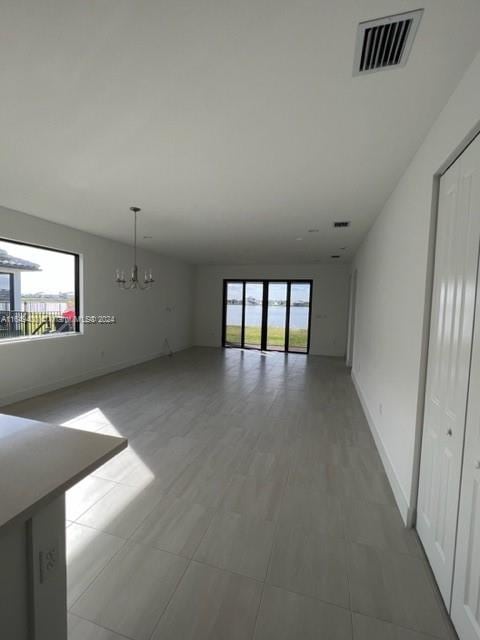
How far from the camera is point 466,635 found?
1.29m

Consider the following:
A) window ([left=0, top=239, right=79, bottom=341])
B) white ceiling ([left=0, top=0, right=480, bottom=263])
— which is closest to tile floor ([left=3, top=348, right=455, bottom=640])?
window ([left=0, top=239, right=79, bottom=341])

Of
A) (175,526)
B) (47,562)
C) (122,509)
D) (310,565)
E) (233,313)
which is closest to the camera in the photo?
(47,562)

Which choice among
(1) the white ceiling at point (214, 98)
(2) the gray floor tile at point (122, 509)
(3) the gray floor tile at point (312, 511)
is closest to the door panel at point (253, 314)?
(1) the white ceiling at point (214, 98)

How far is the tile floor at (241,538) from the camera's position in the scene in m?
1.42

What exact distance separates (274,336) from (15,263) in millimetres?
6558

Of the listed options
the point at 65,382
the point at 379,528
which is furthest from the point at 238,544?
the point at 65,382

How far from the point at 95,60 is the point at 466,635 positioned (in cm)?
321

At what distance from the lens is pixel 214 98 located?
1.76m

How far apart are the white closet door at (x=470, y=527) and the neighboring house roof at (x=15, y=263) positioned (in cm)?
528

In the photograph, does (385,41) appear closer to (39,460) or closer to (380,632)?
(39,460)

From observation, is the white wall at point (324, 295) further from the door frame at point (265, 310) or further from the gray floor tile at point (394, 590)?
the gray floor tile at point (394, 590)

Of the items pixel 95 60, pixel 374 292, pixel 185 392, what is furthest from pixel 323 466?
pixel 95 60

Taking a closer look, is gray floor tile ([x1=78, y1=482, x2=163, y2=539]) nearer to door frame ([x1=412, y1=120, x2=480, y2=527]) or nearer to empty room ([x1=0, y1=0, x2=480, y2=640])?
empty room ([x1=0, y1=0, x2=480, y2=640])

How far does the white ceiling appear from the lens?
1.26m
